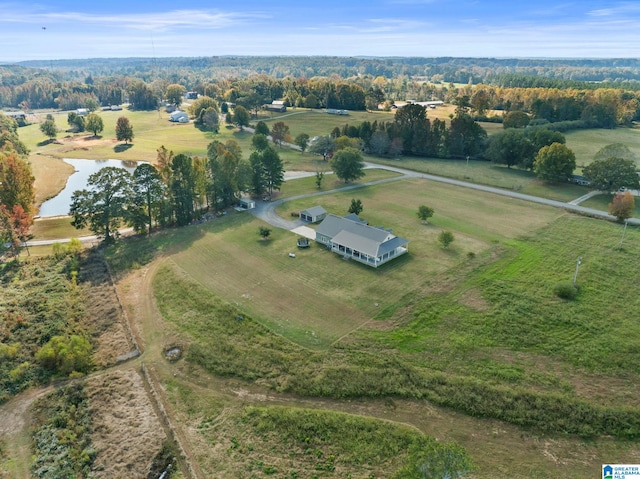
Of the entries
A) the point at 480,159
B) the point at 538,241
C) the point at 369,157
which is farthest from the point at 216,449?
the point at 480,159

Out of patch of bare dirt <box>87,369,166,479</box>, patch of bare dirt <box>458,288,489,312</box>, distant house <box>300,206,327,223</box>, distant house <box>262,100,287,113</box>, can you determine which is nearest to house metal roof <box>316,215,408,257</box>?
→ distant house <box>300,206,327,223</box>

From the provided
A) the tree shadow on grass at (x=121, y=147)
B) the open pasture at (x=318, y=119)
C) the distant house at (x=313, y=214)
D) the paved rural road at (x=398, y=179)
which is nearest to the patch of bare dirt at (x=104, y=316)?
the paved rural road at (x=398, y=179)

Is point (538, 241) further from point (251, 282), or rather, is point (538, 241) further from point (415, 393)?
point (251, 282)

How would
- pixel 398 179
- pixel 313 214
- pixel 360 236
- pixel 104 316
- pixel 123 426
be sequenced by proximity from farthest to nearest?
1. pixel 398 179
2. pixel 313 214
3. pixel 360 236
4. pixel 104 316
5. pixel 123 426

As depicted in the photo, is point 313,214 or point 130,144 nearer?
point 313,214

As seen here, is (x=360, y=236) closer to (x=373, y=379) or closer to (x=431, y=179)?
(x=373, y=379)

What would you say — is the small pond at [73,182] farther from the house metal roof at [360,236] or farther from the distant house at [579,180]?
the distant house at [579,180]

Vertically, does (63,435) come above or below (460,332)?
below

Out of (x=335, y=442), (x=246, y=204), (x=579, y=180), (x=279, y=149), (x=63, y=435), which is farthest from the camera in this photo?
(x=279, y=149)

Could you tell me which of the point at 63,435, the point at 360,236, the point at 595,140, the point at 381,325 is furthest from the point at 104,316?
the point at 595,140
